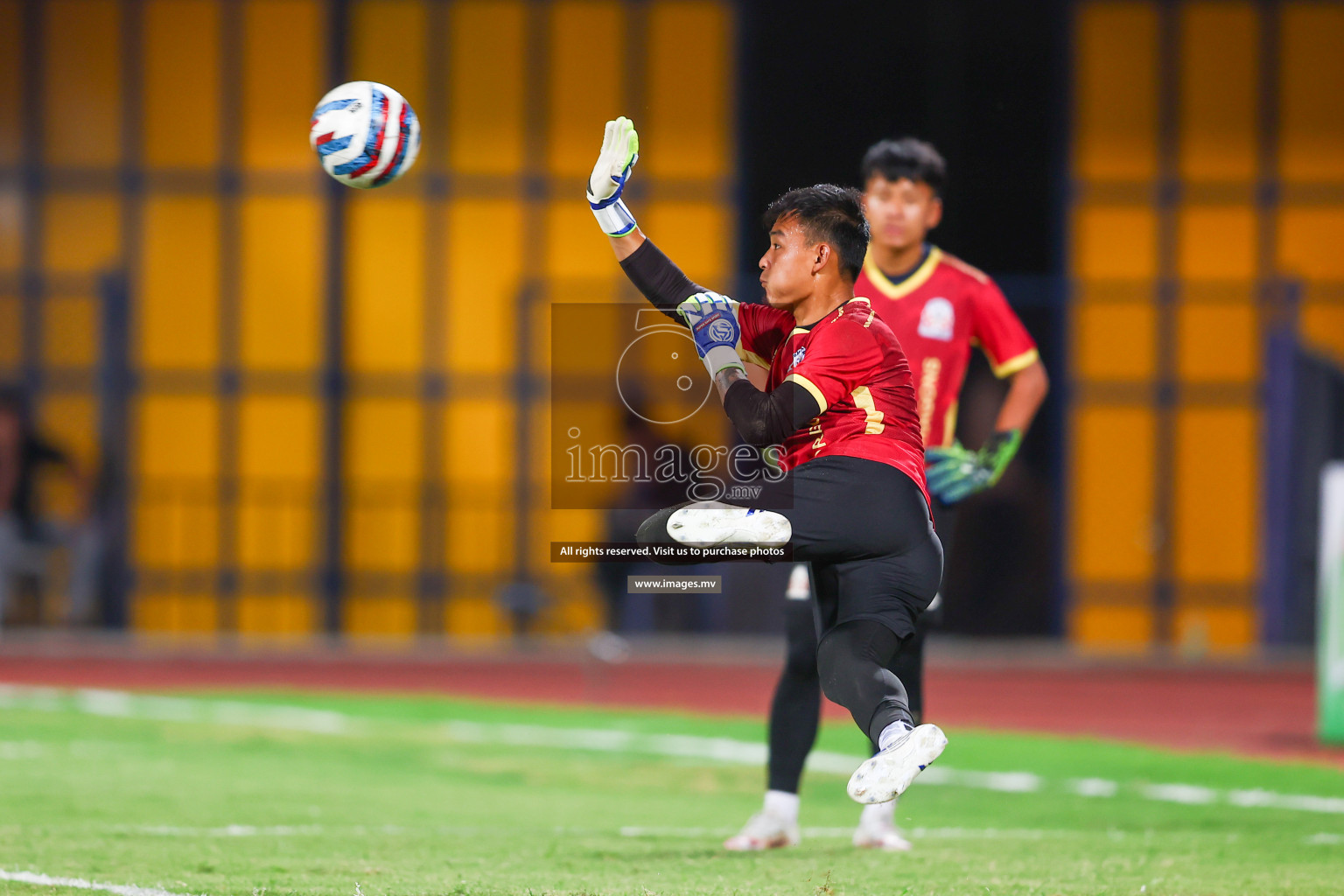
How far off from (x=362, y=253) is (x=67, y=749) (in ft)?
29.4

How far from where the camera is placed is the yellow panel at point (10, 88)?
17.6 metres

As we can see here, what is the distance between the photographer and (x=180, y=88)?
17578 millimetres

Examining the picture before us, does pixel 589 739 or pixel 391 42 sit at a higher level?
pixel 391 42

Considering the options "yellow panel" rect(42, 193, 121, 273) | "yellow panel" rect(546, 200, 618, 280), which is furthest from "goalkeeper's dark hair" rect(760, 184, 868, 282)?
"yellow panel" rect(42, 193, 121, 273)

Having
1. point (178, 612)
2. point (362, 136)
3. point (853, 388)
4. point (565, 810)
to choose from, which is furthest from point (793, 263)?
point (178, 612)

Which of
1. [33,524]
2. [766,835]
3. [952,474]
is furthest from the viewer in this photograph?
[33,524]

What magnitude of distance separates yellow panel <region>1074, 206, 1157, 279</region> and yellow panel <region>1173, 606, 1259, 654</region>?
3.35 metres

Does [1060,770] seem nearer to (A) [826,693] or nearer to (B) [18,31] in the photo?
(A) [826,693]

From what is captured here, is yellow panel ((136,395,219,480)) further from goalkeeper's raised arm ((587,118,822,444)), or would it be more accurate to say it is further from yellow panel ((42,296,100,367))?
goalkeeper's raised arm ((587,118,822,444))

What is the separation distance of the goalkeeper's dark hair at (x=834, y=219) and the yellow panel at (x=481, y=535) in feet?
40.6

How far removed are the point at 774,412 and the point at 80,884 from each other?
2.58 m

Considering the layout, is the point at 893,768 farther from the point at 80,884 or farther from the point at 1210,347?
the point at 1210,347

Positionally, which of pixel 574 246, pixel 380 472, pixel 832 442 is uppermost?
pixel 574 246

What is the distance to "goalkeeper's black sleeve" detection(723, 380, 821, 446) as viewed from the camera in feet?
16.4
